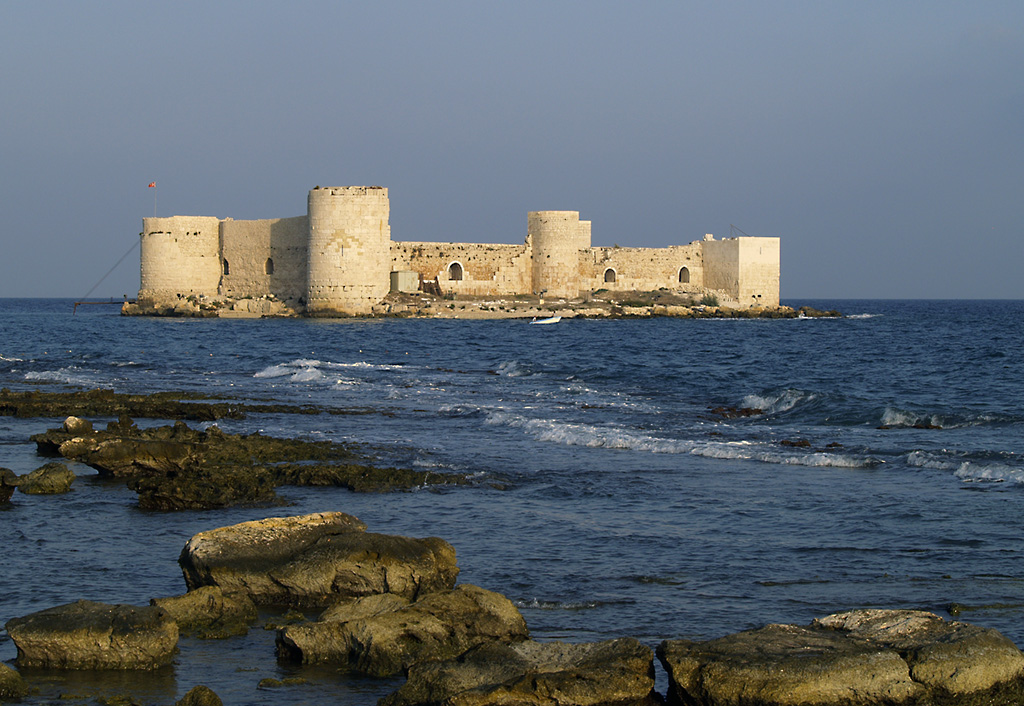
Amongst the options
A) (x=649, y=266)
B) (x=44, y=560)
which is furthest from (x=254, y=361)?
(x=649, y=266)

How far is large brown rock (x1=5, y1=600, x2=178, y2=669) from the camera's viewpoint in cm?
495

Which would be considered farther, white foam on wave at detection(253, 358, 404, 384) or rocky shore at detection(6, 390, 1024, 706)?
white foam on wave at detection(253, 358, 404, 384)

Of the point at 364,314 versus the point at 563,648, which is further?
the point at 364,314

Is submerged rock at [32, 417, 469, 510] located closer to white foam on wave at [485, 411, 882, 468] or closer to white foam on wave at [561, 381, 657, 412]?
white foam on wave at [485, 411, 882, 468]

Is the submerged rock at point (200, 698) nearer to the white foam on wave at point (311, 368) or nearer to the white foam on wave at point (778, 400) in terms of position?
the white foam on wave at point (778, 400)

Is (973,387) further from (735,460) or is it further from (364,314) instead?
(364,314)

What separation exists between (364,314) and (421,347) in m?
13.1

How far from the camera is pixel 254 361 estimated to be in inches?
968

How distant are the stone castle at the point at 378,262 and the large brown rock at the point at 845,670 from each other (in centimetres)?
3725

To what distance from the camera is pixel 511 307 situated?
4562 centimetres

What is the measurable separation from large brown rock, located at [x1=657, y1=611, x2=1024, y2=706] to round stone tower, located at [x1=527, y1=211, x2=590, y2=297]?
43.2 metres

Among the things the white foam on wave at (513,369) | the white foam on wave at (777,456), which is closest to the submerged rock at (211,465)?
the white foam on wave at (777,456)

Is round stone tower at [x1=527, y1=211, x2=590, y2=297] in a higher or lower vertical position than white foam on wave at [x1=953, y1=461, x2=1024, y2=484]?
higher

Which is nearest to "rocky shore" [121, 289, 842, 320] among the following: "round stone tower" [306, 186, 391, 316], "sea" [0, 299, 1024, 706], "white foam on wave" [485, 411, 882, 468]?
"round stone tower" [306, 186, 391, 316]
